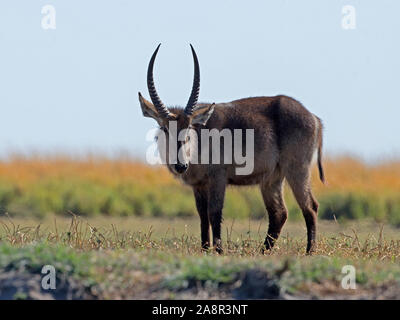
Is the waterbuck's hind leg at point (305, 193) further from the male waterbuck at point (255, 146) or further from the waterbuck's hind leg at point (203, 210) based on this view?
the waterbuck's hind leg at point (203, 210)

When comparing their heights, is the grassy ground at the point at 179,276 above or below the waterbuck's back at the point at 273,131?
below

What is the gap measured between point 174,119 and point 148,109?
37 centimetres

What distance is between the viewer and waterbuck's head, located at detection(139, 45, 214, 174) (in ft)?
34.5

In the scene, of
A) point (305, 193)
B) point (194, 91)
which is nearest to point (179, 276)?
point (194, 91)

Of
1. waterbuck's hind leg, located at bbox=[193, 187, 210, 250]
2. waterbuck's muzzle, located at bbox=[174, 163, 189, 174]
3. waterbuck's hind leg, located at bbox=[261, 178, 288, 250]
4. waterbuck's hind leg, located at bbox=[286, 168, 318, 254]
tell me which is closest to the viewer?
waterbuck's muzzle, located at bbox=[174, 163, 189, 174]

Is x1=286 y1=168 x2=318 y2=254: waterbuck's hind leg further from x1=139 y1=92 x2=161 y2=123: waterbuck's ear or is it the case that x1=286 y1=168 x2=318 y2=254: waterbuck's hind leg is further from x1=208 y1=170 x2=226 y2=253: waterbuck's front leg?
x1=139 y1=92 x2=161 y2=123: waterbuck's ear

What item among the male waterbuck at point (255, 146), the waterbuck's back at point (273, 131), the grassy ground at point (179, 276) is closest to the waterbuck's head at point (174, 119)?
the male waterbuck at point (255, 146)

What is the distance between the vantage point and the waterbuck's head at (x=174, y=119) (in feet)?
34.5

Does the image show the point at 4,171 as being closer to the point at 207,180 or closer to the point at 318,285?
the point at 207,180

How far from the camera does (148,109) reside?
10859 mm

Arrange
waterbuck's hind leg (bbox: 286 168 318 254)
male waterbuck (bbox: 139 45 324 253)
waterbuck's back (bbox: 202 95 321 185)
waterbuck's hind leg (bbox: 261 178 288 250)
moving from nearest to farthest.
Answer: male waterbuck (bbox: 139 45 324 253), waterbuck's back (bbox: 202 95 321 185), waterbuck's hind leg (bbox: 286 168 318 254), waterbuck's hind leg (bbox: 261 178 288 250)

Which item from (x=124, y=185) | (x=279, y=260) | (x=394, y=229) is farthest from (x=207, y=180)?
(x=124, y=185)

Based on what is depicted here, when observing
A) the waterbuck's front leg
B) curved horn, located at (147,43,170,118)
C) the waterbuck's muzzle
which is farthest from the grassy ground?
curved horn, located at (147,43,170,118)

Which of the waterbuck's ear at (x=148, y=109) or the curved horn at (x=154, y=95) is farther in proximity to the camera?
the waterbuck's ear at (x=148, y=109)
